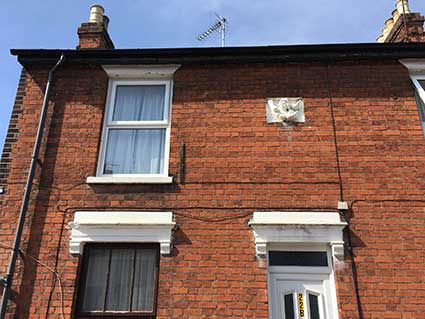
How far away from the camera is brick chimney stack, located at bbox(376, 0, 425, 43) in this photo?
8.30 m

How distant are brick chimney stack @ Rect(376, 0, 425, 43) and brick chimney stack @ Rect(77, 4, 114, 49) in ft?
18.5

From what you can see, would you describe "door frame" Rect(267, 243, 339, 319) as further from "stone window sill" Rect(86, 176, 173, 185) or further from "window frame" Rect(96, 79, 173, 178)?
"window frame" Rect(96, 79, 173, 178)

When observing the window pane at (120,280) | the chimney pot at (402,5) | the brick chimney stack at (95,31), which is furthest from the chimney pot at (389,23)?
the window pane at (120,280)

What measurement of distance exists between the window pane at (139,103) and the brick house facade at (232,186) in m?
0.14

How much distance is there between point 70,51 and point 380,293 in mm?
6208

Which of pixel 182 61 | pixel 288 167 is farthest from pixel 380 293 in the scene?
pixel 182 61

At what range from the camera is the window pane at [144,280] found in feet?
20.3

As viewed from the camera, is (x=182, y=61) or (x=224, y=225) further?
(x=182, y=61)

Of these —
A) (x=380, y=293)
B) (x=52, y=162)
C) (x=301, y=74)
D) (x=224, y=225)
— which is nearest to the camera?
(x=380, y=293)

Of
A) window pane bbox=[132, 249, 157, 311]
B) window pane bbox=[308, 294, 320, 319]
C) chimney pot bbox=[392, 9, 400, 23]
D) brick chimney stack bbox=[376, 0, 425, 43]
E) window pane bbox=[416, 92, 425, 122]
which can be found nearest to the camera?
window pane bbox=[308, 294, 320, 319]

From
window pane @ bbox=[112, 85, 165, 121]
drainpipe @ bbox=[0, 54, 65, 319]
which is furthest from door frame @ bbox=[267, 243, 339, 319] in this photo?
drainpipe @ bbox=[0, 54, 65, 319]

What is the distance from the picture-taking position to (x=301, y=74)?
24.9 feet

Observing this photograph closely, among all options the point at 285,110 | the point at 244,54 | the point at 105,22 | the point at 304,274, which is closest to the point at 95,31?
the point at 105,22

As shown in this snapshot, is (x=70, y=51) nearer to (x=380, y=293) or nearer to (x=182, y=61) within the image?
(x=182, y=61)
